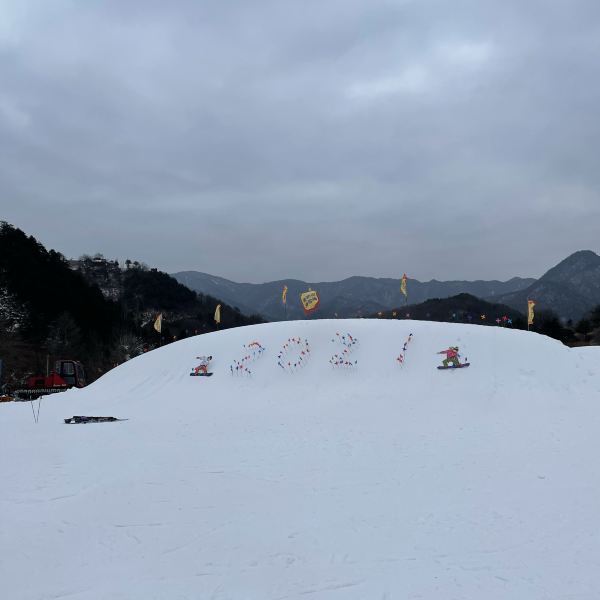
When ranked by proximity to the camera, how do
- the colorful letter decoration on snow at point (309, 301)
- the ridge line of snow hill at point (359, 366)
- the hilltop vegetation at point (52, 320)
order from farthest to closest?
the hilltop vegetation at point (52, 320), the colorful letter decoration on snow at point (309, 301), the ridge line of snow hill at point (359, 366)

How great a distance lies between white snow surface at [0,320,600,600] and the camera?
5.81 metres

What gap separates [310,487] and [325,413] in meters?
7.89

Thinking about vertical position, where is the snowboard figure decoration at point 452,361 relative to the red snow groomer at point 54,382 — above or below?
above

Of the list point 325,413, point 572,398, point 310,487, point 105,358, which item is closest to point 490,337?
point 572,398

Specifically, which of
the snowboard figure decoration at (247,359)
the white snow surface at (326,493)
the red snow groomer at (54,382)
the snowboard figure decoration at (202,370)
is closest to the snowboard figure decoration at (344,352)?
the white snow surface at (326,493)

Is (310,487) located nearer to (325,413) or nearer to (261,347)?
(325,413)

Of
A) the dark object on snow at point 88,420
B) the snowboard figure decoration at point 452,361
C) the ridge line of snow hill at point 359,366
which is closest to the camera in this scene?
the dark object on snow at point 88,420

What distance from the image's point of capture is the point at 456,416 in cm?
1553

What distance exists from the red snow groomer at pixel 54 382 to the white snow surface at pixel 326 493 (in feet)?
38.7

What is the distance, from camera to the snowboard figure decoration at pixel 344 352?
73.8 ft

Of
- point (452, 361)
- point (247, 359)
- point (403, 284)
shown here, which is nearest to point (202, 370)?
point (247, 359)

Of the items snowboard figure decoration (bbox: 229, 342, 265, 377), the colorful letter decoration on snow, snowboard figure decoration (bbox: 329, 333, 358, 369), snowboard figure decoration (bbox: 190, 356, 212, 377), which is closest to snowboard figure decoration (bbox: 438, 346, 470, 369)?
snowboard figure decoration (bbox: 329, 333, 358, 369)

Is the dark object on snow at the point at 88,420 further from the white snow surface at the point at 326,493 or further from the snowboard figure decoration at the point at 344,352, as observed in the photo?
the snowboard figure decoration at the point at 344,352

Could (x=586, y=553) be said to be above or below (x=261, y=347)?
below
